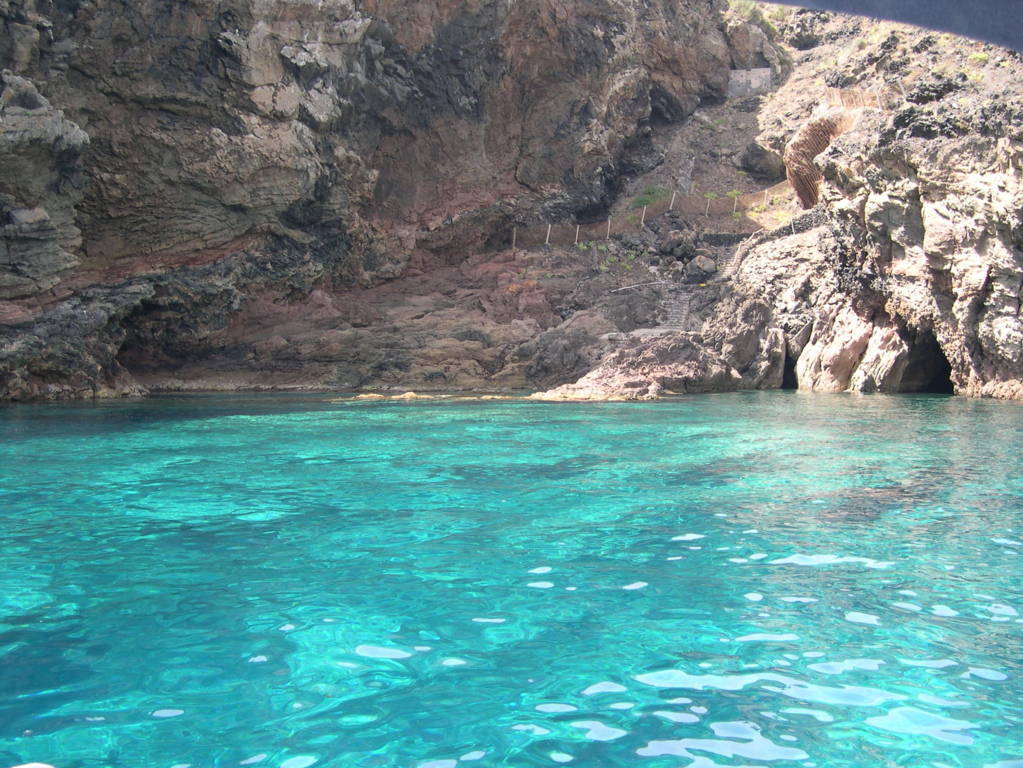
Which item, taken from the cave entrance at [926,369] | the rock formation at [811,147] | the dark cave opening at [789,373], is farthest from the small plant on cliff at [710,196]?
the cave entrance at [926,369]

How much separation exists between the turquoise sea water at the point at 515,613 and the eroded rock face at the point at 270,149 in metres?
11.9

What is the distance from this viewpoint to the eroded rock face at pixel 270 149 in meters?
18.7

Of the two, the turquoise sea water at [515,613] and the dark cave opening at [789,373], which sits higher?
the dark cave opening at [789,373]

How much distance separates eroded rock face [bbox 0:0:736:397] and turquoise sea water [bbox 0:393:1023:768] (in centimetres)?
1194

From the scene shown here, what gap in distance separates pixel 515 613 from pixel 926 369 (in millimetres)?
18139

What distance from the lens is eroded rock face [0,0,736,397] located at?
1867 centimetres

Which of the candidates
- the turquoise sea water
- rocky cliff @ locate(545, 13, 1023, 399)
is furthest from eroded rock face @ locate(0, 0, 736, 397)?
the turquoise sea water

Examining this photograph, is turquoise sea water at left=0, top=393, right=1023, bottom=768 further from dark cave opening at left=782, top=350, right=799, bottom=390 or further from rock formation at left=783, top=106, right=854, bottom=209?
rock formation at left=783, top=106, right=854, bottom=209

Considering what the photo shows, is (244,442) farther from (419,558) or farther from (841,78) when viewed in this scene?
(841,78)

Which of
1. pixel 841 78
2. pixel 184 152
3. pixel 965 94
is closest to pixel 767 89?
pixel 841 78

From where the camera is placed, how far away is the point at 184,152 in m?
21.1

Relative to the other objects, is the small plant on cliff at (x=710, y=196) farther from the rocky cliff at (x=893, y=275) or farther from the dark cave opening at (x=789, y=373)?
the dark cave opening at (x=789, y=373)

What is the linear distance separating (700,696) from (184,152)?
20.9m

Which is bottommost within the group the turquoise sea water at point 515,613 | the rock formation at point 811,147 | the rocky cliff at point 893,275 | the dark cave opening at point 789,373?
the turquoise sea water at point 515,613
